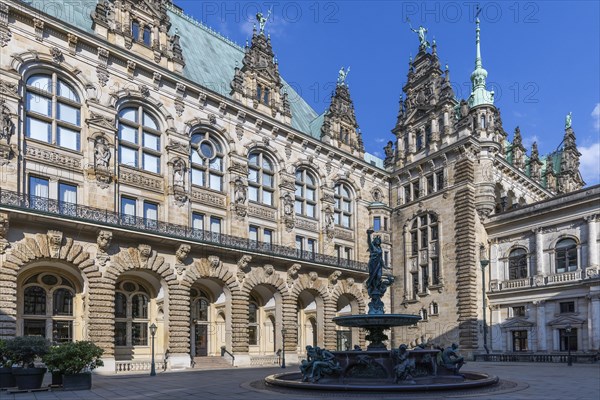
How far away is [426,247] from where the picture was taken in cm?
4934

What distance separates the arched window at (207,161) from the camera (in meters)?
39.1

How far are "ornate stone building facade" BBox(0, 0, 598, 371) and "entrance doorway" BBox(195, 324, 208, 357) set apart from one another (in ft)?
0.38

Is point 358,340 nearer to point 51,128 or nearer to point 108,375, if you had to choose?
point 108,375

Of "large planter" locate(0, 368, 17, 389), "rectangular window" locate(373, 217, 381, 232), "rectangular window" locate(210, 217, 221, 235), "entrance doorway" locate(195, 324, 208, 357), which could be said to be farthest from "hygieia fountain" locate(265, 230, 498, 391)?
"rectangular window" locate(373, 217, 381, 232)

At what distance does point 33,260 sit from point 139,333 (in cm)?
902

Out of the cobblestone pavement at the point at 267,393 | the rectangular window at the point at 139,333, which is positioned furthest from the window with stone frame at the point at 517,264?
the rectangular window at the point at 139,333

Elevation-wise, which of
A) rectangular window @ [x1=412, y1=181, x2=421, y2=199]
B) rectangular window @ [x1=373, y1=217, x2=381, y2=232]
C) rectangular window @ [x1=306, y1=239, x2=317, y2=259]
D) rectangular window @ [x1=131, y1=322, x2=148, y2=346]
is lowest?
rectangular window @ [x1=131, y1=322, x2=148, y2=346]

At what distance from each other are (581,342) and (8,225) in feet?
123

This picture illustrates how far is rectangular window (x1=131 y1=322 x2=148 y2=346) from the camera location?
114ft

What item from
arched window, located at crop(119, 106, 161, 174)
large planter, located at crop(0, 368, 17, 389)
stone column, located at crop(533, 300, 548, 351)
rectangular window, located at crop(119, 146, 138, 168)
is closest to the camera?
large planter, located at crop(0, 368, 17, 389)

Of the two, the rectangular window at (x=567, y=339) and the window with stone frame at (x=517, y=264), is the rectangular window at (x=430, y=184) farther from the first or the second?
the rectangular window at (x=567, y=339)

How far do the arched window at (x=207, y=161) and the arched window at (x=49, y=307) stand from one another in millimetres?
11135

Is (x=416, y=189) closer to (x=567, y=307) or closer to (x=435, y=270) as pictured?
(x=435, y=270)

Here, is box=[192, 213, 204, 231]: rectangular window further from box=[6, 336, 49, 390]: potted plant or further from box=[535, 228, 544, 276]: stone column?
box=[535, 228, 544, 276]: stone column
